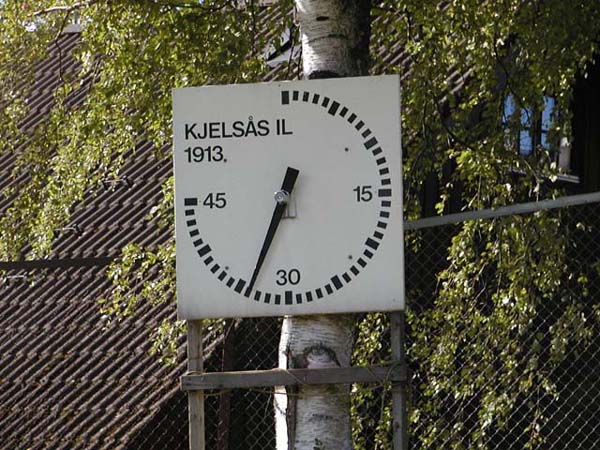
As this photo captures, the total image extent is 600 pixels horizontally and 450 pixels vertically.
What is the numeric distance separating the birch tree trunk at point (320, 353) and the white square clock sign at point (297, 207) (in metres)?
0.15

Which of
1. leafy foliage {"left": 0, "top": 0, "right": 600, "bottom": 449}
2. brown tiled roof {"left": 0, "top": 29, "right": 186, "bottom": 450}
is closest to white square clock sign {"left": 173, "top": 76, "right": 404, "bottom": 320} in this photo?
leafy foliage {"left": 0, "top": 0, "right": 600, "bottom": 449}

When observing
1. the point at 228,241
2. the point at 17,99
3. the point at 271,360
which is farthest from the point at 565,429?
the point at 228,241

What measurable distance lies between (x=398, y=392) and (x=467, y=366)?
1957 mm

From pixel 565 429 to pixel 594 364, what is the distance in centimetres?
60

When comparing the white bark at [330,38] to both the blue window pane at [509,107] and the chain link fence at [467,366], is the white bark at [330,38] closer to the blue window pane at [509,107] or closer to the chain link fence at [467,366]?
the chain link fence at [467,366]

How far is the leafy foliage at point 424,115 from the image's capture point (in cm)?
743

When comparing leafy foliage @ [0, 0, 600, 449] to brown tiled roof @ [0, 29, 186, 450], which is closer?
leafy foliage @ [0, 0, 600, 449]

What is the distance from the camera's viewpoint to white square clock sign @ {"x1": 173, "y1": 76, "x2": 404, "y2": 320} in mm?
5871

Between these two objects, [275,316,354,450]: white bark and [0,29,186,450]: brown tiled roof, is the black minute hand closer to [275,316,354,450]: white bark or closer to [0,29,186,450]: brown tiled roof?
[275,316,354,450]: white bark

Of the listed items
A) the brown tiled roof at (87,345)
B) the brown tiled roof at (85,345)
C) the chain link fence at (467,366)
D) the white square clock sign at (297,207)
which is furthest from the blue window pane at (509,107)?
the brown tiled roof at (85,345)

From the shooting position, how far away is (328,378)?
583cm

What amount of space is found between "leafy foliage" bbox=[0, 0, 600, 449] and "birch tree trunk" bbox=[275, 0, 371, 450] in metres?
1.27

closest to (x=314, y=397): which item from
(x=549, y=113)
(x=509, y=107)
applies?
(x=509, y=107)

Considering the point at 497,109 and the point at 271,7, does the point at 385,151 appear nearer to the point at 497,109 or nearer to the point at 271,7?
the point at 497,109
